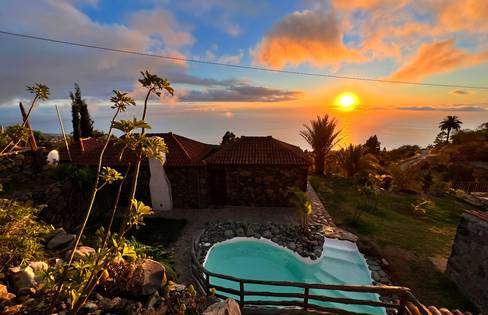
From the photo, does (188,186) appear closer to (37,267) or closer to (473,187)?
(37,267)

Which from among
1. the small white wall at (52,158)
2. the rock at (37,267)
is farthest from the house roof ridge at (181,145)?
the rock at (37,267)

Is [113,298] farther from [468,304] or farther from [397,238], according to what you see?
[397,238]

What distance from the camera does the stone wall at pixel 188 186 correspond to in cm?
1449

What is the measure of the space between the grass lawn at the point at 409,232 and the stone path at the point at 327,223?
45 centimetres

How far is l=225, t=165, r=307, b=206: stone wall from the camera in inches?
583

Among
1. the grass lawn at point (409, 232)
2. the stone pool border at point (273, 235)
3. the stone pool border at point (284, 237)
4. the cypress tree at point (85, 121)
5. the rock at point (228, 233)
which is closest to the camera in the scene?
the grass lawn at point (409, 232)

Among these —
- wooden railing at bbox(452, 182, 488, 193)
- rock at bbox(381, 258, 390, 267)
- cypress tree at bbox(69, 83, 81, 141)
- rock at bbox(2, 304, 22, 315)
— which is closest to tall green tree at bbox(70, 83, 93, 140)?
cypress tree at bbox(69, 83, 81, 141)

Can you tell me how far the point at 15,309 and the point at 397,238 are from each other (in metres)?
14.2

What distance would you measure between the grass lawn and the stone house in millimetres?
3842

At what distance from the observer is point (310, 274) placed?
10023mm

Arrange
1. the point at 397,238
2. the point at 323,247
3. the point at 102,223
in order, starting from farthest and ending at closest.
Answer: the point at 102,223 < the point at 397,238 < the point at 323,247

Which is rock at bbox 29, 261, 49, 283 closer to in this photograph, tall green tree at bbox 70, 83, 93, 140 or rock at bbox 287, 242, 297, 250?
rock at bbox 287, 242, 297, 250

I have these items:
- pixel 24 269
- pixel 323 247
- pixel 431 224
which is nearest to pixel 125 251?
pixel 24 269

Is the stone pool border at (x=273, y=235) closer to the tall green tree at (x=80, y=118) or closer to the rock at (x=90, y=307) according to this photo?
the rock at (x=90, y=307)
